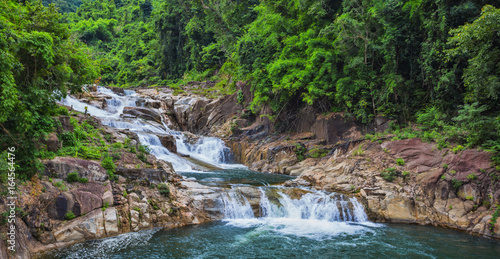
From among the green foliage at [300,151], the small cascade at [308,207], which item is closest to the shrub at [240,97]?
the green foliage at [300,151]

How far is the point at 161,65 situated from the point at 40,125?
42.7 m

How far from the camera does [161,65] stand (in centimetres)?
4934

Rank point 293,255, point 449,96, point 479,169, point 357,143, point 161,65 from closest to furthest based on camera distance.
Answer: point 293,255, point 479,169, point 449,96, point 357,143, point 161,65

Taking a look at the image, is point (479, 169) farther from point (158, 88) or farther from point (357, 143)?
point (158, 88)

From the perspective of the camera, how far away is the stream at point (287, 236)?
895 cm

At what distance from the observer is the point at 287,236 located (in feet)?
34.7

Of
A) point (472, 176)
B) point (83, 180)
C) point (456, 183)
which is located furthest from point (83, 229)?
point (472, 176)

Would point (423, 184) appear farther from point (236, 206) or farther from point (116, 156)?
point (116, 156)

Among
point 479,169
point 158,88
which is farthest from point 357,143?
point 158,88

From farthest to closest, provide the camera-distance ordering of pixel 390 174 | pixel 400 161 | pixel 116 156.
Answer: pixel 400 161
pixel 390 174
pixel 116 156

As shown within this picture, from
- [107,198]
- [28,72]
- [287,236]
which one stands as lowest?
[287,236]

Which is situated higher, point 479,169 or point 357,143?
point 357,143

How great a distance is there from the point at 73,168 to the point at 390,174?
1386 cm

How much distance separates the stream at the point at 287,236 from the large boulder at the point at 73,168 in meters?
2.54
